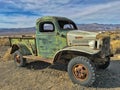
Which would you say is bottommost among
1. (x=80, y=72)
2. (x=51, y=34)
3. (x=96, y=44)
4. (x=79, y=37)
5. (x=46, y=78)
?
(x=46, y=78)

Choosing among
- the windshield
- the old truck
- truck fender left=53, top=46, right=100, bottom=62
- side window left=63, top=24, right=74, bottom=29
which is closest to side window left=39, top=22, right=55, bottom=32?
the old truck

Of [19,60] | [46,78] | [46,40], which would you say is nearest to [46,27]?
[46,40]

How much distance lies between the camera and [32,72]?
8.84 metres

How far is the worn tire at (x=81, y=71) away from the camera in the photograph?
686 cm

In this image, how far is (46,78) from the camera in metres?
7.96

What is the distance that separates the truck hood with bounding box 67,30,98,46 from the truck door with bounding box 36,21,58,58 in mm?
686

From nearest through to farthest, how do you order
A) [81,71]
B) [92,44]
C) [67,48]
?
[81,71]
[92,44]
[67,48]

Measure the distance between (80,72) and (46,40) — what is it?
223 centimetres

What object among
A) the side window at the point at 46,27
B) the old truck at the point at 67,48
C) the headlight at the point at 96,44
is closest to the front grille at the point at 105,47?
the old truck at the point at 67,48

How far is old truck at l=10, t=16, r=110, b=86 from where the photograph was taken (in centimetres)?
Result: 709

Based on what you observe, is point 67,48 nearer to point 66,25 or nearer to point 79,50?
point 79,50

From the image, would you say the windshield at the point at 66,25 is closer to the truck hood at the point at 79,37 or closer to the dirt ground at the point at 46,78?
the truck hood at the point at 79,37

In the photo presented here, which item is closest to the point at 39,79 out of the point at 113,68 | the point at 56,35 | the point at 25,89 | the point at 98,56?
the point at 25,89

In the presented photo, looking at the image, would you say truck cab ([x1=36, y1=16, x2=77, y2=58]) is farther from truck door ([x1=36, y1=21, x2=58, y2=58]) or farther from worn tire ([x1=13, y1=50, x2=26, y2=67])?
worn tire ([x1=13, y1=50, x2=26, y2=67])
